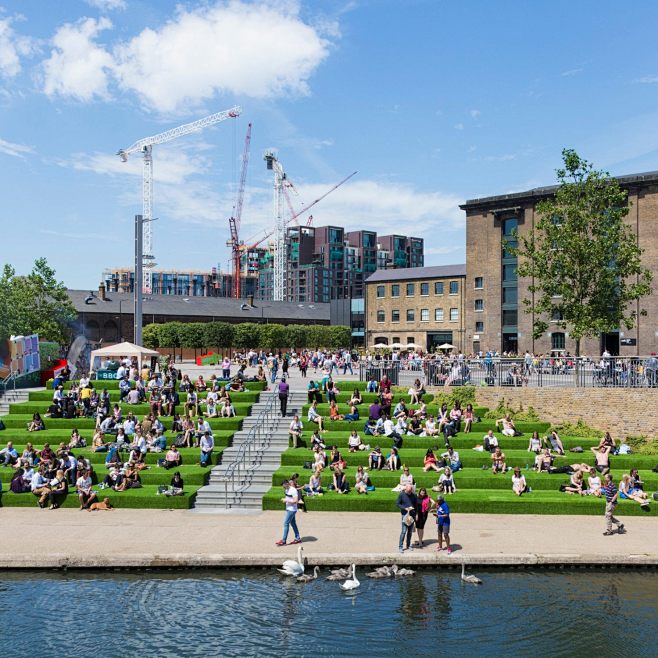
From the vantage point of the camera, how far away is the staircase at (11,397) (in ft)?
111

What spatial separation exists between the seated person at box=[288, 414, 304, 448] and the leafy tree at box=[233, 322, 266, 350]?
6219cm

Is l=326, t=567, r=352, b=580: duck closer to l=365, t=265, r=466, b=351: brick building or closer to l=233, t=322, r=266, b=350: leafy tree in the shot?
l=365, t=265, r=466, b=351: brick building

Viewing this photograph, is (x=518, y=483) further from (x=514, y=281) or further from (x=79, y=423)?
(x=514, y=281)

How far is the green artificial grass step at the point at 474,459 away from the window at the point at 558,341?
39941 millimetres

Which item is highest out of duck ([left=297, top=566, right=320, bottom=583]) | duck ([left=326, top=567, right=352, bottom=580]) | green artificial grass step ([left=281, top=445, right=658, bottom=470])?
green artificial grass step ([left=281, top=445, right=658, bottom=470])

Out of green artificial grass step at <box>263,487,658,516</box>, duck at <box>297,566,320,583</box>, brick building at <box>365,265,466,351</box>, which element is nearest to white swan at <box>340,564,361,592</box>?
duck at <box>297,566,320,583</box>

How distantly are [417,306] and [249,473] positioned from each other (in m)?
62.0

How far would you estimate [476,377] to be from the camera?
35.0 metres

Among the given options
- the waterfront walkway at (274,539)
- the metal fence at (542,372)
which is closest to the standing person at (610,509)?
the waterfront walkway at (274,539)

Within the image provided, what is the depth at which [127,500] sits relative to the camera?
2306 centimetres

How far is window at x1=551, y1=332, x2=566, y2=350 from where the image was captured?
6631 centimetres

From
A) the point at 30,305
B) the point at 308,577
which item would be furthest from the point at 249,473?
the point at 30,305

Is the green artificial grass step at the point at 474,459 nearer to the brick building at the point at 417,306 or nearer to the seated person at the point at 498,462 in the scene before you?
the seated person at the point at 498,462

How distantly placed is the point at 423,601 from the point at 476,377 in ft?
66.2
